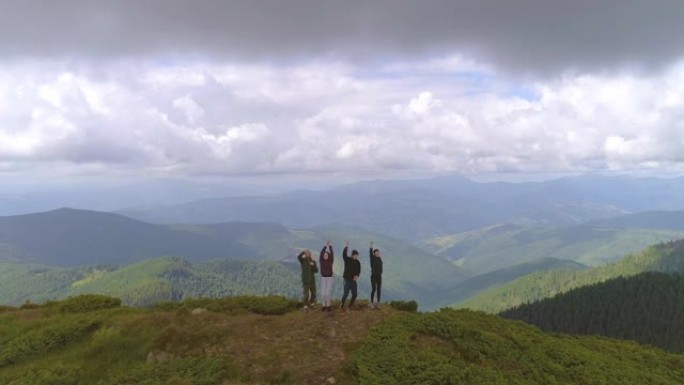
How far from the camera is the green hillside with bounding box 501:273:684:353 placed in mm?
159125

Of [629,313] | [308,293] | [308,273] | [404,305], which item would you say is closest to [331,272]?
[308,273]

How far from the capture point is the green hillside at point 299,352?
18.4 m

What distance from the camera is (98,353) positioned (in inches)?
875

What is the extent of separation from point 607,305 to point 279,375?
20728cm

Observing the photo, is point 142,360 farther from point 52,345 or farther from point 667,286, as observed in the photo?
point 667,286

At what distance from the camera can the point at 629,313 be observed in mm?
174250

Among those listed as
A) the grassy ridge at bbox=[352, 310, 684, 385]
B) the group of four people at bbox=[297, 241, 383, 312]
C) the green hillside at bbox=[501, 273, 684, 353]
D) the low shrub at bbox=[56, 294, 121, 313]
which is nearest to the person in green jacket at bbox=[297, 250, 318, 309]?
the group of four people at bbox=[297, 241, 383, 312]

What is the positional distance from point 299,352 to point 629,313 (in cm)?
19667

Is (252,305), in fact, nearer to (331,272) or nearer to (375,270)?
(331,272)

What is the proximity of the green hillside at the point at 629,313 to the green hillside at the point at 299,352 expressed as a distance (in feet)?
516

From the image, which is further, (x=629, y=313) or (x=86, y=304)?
(x=629, y=313)

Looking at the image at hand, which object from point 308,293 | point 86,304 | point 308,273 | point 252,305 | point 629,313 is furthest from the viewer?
point 629,313

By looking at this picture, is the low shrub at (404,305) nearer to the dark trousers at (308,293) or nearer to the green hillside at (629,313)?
the dark trousers at (308,293)

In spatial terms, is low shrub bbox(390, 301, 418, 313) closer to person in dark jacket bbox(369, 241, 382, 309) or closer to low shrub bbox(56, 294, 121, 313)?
person in dark jacket bbox(369, 241, 382, 309)
